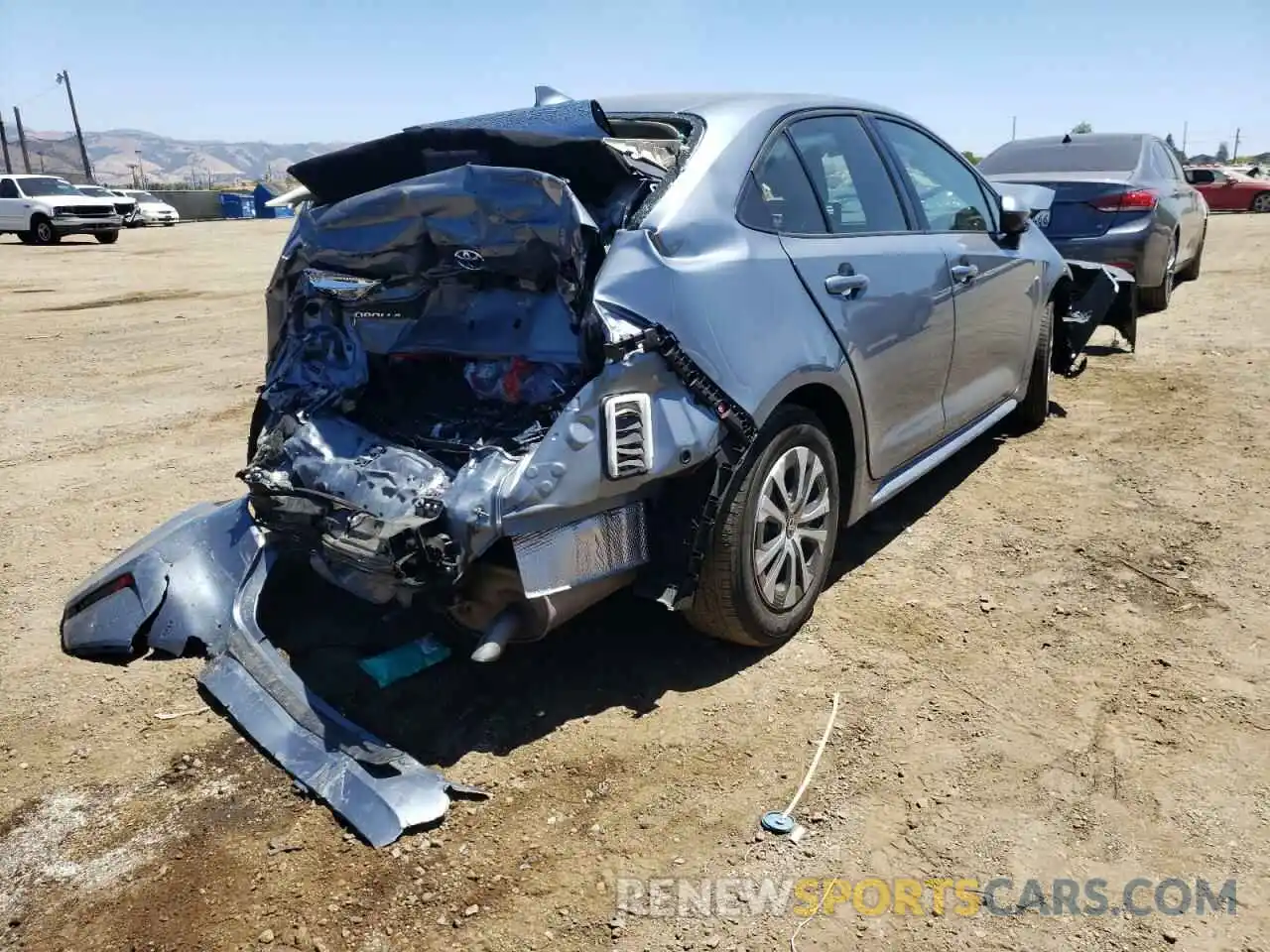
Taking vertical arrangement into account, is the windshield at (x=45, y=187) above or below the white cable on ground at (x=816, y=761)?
above

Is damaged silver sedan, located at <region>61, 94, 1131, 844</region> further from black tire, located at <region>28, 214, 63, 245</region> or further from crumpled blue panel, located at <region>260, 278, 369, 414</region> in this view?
black tire, located at <region>28, 214, 63, 245</region>

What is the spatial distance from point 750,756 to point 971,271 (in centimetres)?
251

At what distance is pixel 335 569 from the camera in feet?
9.95

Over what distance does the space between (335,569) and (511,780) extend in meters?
0.87

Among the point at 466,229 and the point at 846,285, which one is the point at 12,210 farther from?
the point at 846,285

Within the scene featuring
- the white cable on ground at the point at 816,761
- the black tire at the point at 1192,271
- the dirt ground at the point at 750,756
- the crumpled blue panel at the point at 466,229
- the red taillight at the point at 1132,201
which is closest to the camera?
the dirt ground at the point at 750,756

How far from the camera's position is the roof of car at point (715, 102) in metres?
3.43

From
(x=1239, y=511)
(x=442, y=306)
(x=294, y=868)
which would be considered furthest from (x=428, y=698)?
(x=1239, y=511)

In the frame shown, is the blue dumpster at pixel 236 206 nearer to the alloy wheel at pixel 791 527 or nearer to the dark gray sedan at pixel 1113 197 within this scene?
the dark gray sedan at pixel 1113 197

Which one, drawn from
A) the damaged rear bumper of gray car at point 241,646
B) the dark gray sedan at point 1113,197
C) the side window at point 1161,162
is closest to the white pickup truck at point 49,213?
the dark gray sedan at point 1113,197

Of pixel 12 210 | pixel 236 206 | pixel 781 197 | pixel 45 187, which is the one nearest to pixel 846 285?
pixel 781 197

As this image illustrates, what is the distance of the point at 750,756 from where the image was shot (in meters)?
2.85

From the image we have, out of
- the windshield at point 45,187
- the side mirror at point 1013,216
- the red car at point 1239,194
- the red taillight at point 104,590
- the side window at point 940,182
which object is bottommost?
the red car at point 1239,194

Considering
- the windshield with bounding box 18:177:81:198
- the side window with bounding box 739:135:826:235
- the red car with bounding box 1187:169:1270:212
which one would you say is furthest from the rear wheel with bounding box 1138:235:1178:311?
the windshield with bounding box 18:177:81:198
